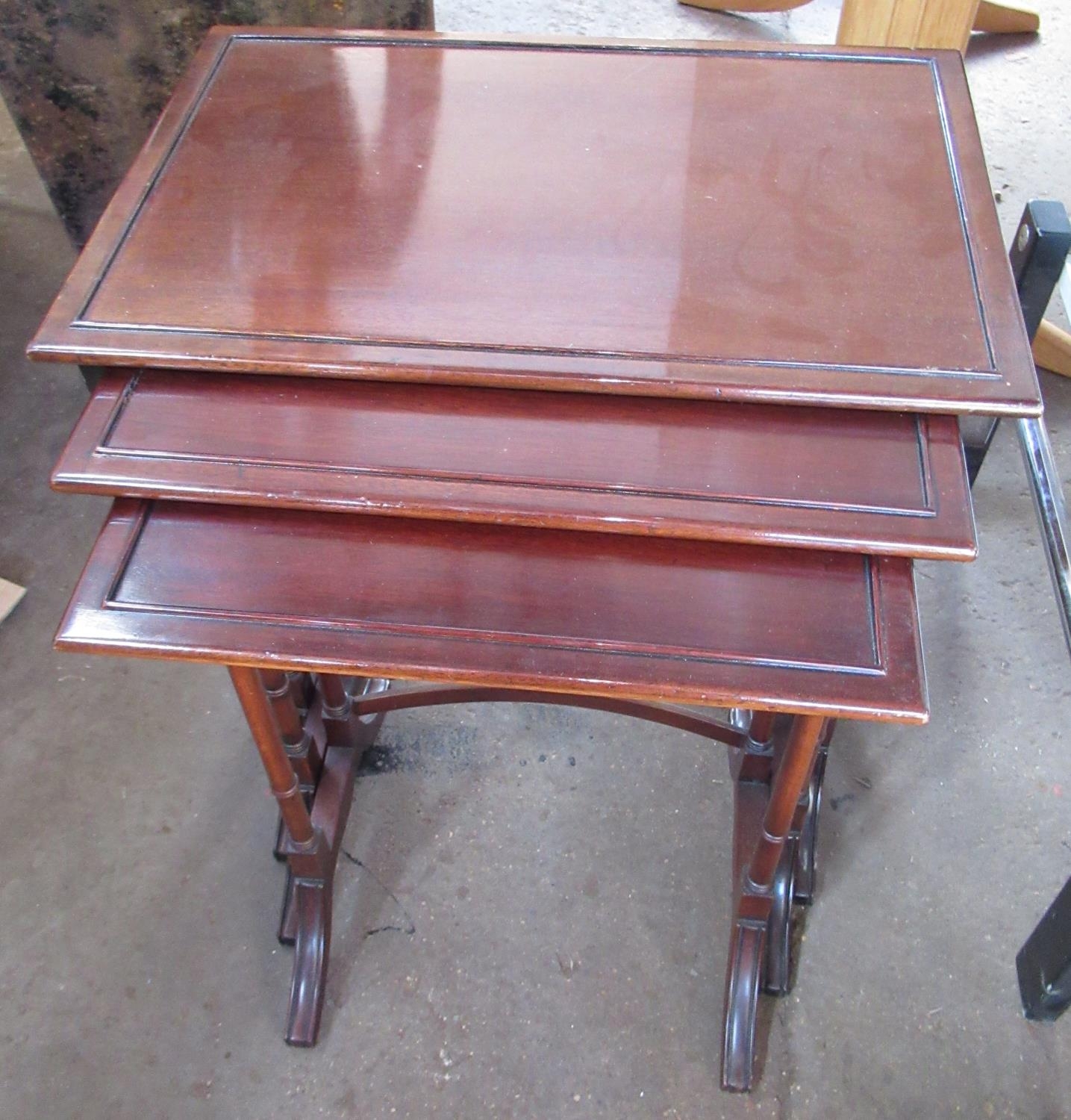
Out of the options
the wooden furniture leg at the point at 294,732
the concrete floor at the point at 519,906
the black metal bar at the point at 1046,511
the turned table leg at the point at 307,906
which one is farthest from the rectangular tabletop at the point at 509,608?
the concrete floor at the point at 519,906

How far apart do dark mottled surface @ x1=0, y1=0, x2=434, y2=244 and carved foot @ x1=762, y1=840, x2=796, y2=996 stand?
175 centimetres

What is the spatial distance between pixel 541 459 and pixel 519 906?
0.96m

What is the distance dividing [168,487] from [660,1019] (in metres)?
1.10

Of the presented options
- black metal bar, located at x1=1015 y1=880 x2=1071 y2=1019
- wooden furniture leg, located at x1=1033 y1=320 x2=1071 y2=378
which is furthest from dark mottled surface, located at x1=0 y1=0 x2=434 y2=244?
black metal bar, located at x1=1015 y1=880 x2=1071 y2=1019

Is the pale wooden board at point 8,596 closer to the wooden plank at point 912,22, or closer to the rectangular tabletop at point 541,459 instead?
the rectangular tabletop at point 541,459

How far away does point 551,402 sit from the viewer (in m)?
1.04

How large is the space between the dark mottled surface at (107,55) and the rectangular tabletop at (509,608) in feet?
4.69

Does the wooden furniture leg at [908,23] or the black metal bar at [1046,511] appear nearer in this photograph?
the black metal bar at [1046,511]

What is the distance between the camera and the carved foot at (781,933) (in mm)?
1580

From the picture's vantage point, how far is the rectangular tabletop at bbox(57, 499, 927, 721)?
95 centimetres

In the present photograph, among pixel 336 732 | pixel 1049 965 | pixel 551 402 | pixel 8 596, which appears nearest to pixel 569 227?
A: pixel 551 402

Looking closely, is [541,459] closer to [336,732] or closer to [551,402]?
[551,402]

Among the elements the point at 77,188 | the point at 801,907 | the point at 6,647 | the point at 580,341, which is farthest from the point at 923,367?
the point at 77,188

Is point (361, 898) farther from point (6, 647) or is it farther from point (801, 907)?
point (6, 647)
